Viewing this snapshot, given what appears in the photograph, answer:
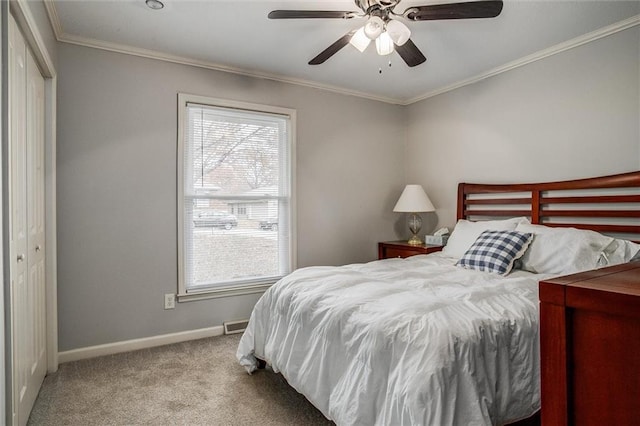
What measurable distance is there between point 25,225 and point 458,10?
2.48 metres

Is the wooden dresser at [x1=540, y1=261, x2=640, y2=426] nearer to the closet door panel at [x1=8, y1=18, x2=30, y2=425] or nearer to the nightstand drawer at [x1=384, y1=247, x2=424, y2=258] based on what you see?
the closet door panel at [x1=8, y1=18, x2=30, y2=425]

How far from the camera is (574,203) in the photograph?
293 centimetres

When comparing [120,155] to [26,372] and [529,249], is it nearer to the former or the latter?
[26,372]

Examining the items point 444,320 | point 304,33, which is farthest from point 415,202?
point 444,320

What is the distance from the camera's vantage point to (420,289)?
2.12 metres

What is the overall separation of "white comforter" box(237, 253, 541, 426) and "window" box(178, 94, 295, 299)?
4.23 ft

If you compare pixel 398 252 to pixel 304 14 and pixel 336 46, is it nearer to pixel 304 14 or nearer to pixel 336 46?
pixel 336 46

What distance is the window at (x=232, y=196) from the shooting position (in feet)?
10.7

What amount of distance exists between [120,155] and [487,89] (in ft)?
10.8

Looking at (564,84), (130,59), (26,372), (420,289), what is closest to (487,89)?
(564,84)

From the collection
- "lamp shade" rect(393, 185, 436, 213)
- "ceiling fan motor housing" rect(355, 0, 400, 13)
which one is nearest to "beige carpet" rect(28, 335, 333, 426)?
"lamp shade" rect(393, 185, 436, 213)

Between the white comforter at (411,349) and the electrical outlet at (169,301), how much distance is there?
1.29 m

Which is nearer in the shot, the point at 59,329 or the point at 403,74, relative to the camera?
the point at 59,329

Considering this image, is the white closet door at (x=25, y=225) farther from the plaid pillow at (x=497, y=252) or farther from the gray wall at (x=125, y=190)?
the plaid pillow at (x=497, y=252)
